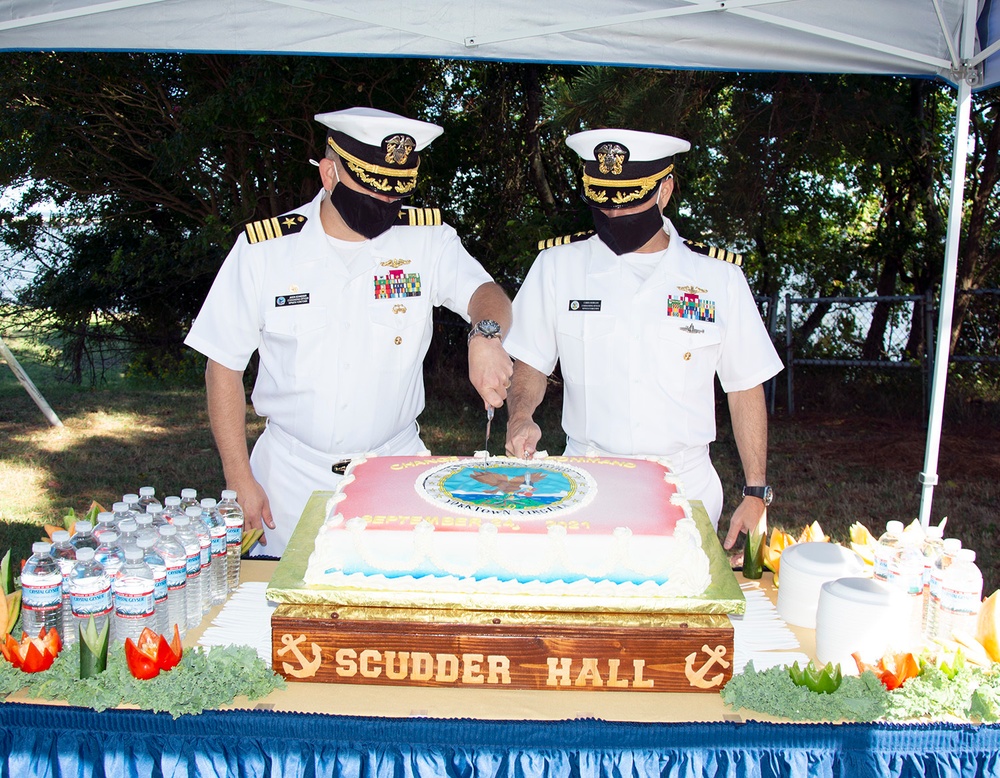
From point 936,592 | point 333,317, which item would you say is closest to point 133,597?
point 333,317

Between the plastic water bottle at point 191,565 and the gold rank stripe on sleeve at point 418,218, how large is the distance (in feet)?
4.15

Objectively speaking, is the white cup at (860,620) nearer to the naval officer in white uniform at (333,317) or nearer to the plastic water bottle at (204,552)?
the naval officer in white uniform at (333,317)

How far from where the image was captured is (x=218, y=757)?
5.89 ft

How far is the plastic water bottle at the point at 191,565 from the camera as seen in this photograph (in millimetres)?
2082

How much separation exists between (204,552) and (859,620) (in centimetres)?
146

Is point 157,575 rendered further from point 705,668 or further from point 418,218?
point 418,218

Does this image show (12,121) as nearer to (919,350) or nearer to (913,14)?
(913,14)

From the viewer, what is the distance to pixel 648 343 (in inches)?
112

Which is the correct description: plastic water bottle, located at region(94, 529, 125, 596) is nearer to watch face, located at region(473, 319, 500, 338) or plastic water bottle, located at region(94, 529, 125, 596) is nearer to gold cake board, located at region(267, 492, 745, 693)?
gold cake board, located at region(267, 492, 745, 693)

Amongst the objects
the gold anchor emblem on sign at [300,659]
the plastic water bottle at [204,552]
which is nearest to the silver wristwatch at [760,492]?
the gold anchor emblem on sign at [300,659]

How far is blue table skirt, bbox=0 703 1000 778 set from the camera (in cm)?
178

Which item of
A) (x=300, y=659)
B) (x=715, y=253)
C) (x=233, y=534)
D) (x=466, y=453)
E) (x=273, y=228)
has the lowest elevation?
(x=466, y=453)

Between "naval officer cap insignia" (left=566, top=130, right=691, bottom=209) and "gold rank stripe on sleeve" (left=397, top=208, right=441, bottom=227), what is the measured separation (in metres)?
0.56

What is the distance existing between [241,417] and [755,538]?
1553 mm
